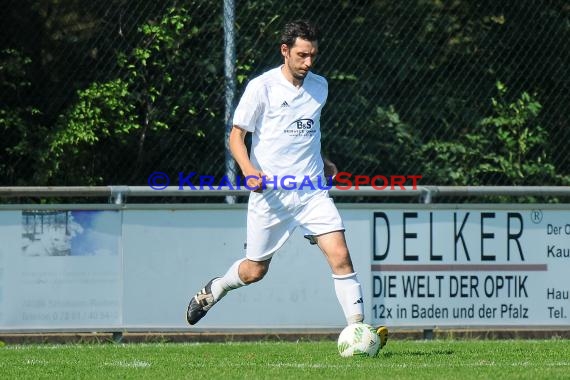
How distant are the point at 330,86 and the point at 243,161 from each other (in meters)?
3.76

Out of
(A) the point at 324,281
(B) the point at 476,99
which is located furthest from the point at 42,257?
(B) the point at 476,99

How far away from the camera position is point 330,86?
36.3ft

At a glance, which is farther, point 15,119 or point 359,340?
point 15,119

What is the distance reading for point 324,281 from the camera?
390 inches

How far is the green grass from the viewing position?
21.8 ft

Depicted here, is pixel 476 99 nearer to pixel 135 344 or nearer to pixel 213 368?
pixel 135 344

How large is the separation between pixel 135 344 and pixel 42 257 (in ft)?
3.40

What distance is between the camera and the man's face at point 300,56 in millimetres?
7559

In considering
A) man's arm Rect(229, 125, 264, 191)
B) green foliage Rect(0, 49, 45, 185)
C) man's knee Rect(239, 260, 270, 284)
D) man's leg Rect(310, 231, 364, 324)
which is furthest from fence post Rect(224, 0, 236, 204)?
man's leg Rect(310, 231, 364, 324)

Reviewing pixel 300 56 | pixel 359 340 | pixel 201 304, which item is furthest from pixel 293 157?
pixel 201 304

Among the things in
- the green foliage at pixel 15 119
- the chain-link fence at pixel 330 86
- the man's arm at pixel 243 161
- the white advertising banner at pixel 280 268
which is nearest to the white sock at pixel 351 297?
the man's arm at pixel 243 161

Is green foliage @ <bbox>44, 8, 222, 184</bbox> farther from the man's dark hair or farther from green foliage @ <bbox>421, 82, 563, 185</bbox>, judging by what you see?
the man's dark hair

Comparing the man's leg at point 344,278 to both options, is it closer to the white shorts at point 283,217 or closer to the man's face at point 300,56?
the white shorts at point 283,217

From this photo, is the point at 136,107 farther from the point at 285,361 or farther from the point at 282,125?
the point at 285,361
